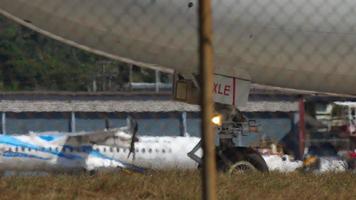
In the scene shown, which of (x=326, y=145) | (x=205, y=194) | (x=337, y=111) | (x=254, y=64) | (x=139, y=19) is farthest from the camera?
(x=337, y=111)

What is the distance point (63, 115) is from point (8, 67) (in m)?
23.8

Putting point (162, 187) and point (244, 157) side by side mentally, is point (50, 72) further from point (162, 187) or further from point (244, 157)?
point (162, 187)

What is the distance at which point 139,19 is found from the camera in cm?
955

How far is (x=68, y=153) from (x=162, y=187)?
74.2 feet

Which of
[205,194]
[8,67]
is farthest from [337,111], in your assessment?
[205,194]

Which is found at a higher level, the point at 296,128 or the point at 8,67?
the point at 8,67

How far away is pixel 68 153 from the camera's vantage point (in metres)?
29.4

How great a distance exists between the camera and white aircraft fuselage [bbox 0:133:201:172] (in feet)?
92.9

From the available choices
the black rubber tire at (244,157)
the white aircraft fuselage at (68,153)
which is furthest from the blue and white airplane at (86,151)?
the black rubber tire at (244,157)

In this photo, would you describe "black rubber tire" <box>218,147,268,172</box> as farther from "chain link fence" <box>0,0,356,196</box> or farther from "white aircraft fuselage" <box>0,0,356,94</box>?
"white aircraft fuselage" <box>0,0,356,94</box>

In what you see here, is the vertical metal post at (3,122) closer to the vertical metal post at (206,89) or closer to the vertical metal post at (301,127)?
the vertical metal post at (301,127)

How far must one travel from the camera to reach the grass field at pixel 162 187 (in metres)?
6.84

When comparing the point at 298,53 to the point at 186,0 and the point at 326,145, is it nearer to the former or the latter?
the point at 186,0

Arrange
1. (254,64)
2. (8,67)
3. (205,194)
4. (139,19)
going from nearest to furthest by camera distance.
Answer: (205,194), (139,19), (254,64), (8,67)
